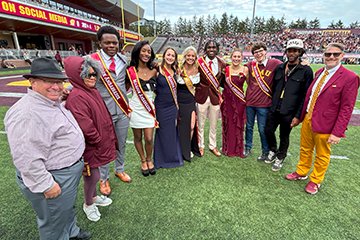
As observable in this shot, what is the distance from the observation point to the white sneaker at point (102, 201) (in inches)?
99.8

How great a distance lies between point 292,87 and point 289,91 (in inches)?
2.5

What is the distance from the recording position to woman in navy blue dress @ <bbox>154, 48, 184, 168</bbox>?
3.03m

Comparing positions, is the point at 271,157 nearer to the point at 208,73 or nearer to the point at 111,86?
the point at 208,73

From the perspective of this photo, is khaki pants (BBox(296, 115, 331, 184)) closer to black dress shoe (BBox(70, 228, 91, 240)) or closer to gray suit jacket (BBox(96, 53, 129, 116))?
gray suit jacket (BBox(96, 53, 129, 116))

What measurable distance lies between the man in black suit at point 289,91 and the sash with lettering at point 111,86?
7.01 feet

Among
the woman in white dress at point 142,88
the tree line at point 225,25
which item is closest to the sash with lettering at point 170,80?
the woman in white dress at point 142,88

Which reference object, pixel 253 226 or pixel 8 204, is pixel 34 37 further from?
pixel 253 226

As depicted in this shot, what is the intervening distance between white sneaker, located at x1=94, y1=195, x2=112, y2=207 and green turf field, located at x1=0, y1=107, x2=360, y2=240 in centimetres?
6

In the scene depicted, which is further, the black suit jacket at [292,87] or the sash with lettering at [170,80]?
the sash with lettering at [170,80]

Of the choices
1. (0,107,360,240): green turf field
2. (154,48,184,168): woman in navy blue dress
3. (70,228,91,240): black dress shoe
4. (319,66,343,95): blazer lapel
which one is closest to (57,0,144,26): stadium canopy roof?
(154,48,184,168): woman in navy blue dress

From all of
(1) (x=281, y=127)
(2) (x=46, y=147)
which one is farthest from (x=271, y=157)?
(2) (x=46, y=147)

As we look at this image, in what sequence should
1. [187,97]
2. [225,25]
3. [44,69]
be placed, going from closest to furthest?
[44,69] < [187,97] < [225,25]

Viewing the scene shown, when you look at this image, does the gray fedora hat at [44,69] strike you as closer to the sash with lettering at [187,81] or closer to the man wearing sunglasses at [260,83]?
the sash with lettering at [187,81]

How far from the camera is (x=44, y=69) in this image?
1.37 m
